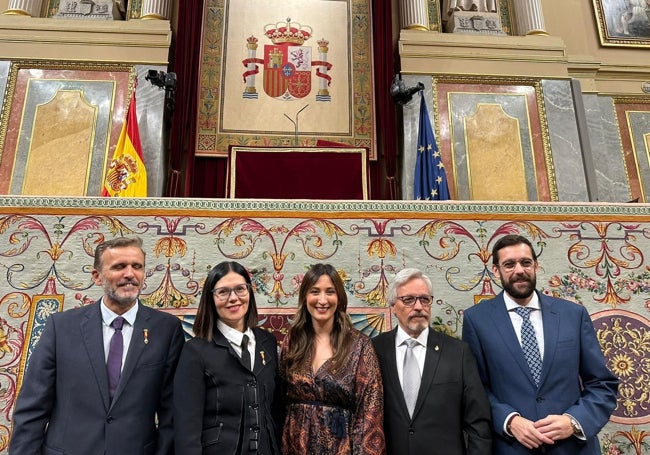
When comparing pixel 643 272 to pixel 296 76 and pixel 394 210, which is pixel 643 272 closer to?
pixel 394 210

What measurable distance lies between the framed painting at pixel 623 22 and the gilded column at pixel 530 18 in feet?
3.15

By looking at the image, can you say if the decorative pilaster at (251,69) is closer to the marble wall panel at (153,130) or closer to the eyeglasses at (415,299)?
the marble wall panel at (153,130)

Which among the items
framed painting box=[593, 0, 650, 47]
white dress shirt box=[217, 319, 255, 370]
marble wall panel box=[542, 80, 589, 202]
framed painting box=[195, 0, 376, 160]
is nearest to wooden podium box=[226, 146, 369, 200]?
framed painting box=[195, 0, 376, 160]

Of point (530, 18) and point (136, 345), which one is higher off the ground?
point (530, 18)

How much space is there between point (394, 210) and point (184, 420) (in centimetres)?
182

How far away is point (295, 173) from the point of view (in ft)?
18.6

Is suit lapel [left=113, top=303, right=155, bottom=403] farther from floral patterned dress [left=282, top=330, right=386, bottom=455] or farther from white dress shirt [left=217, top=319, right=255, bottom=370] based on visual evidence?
floral patterned dress [left=282, top=330, right=386, bottom=455]

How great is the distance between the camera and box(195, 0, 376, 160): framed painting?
21.6 ft

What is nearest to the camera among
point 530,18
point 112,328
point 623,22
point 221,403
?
point 221,403

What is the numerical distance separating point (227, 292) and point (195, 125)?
4.34m

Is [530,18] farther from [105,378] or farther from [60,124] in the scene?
[105,378]

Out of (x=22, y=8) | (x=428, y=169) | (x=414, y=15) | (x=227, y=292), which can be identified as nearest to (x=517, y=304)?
(x=227, y=292)

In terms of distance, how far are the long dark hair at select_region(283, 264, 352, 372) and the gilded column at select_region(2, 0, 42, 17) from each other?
5.97 meters

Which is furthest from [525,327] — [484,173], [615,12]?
[615,12]
